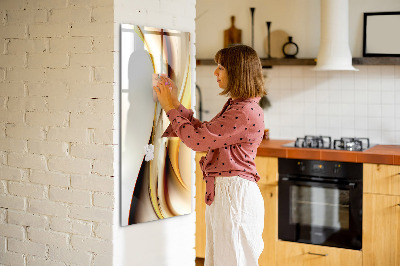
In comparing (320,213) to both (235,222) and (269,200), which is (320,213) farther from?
(235,222)

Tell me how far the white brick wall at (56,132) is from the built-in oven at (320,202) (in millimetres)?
1671

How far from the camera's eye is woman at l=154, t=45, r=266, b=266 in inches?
101

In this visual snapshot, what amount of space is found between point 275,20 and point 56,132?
2403mm

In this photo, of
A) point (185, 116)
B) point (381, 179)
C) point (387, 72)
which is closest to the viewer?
point (185, 116)

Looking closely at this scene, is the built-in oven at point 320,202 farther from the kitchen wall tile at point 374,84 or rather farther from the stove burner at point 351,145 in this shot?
the kitchen wall tile at point 374,84

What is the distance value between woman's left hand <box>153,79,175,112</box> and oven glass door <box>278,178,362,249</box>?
151 cm

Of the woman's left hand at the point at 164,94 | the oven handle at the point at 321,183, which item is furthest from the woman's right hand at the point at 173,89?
the oven handle at the point at 321,183

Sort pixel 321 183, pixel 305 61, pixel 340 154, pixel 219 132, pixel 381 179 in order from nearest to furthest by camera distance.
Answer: pixel 219 132
pixel 381 179
pixel 340 154
pixel 321 183
pixel 305 61

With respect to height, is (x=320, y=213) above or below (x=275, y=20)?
below

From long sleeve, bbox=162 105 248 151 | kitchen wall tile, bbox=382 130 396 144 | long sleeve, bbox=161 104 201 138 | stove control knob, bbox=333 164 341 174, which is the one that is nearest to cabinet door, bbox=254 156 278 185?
stove control knob, bbox=333 164 341 174

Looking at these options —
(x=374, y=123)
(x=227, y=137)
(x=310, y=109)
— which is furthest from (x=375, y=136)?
(x=227, y=137)

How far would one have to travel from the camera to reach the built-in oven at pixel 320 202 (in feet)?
12.7

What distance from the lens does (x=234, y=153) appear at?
265cm

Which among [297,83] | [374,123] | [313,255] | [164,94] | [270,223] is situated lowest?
[313,255]
